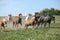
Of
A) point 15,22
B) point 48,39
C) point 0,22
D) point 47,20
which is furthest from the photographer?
point 47,20

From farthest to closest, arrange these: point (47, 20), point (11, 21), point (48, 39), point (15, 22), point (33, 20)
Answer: point (47, 20), point (11, 21), point (15, 22), point (33, 20), point (48, 39)

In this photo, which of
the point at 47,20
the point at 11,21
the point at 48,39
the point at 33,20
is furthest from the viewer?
the point at 47,20

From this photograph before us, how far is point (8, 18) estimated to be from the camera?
26016 mm

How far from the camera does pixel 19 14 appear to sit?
24.2 metres

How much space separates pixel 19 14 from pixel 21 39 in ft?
35.6

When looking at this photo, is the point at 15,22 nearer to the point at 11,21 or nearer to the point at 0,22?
the point at 11,21

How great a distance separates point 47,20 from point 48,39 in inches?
566

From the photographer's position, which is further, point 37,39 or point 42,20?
point 42,20

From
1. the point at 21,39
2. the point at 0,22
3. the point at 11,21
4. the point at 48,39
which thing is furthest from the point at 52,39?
the point at 11,21

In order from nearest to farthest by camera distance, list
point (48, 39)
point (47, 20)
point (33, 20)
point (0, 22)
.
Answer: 1. point (48, 39)
2. point (0, 22)
3. point (33, 20)
4. point (47, 20)

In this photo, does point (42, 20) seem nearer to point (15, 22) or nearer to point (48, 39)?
point (15, 22)

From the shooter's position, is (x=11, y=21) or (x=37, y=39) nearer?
(x=37, y=39)

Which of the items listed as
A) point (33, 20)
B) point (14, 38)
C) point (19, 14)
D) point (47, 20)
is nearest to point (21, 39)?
point (14, 38)

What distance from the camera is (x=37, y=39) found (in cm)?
1341
